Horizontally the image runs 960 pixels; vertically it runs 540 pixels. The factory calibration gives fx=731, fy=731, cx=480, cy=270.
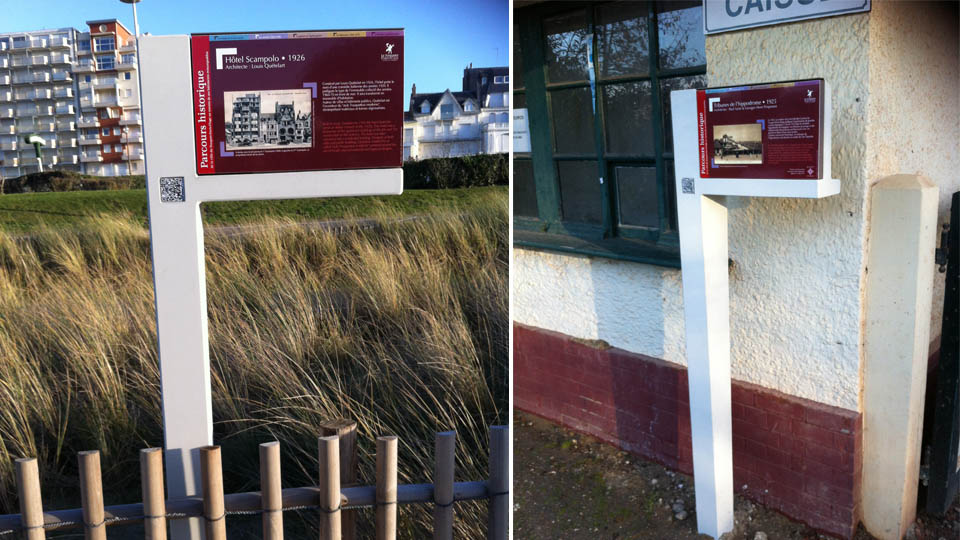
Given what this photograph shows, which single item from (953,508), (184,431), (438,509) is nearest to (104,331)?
(184,431)

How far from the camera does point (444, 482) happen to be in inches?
94.4

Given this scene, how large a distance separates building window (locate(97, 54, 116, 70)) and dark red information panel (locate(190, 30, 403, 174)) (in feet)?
82.4

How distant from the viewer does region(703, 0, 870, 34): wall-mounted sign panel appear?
9.30 ft

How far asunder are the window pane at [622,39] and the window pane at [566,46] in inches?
4.5

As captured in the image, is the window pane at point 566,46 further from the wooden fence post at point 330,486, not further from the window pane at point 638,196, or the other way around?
the wooden fence post at point 330,486

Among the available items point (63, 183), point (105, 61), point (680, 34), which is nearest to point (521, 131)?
point (680, 34)

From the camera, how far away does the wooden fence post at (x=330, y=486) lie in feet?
7.34

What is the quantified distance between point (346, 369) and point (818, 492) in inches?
102

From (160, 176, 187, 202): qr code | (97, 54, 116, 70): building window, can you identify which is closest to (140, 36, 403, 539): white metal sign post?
(160, 176, 187, 202): qr code

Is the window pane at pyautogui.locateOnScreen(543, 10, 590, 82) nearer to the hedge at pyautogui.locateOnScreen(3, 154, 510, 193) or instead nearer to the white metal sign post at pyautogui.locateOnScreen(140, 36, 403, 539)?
the white metal sign post at pyautogui.locateOnScreen(140, 36, 403, 539)

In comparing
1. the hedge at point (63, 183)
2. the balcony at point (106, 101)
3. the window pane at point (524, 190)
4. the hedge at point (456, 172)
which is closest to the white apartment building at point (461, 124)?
the hedge at point (456, 172)

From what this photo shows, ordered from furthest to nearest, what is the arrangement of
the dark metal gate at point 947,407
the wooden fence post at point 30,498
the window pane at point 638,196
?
the window pane at point 638,196, the dark metal gate at point 947,407, the wooden fence post at point 30,498

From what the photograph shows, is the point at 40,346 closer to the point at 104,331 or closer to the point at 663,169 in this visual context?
the point at 104,331

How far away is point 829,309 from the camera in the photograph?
3084 mm
